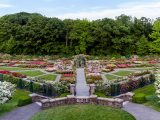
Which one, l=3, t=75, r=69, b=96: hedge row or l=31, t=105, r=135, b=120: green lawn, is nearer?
l=31, t=105, r=135, b=120: green lawn

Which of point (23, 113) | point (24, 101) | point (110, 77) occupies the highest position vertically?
point (110, 77)

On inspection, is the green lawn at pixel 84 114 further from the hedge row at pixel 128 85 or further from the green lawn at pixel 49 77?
the green lawn at pixel 49 77

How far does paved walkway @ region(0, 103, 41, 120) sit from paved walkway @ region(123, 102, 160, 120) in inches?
225

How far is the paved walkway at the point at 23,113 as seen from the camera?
67.9 feet

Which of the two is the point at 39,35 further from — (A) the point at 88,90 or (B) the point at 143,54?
(A) the point at 88,90

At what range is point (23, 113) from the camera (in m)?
21.6

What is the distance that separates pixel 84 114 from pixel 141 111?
4.34 metres

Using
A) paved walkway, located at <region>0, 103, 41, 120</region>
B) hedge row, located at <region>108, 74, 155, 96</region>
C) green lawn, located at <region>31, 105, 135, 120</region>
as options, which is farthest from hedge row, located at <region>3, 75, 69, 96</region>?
green lawn, located at <region>31, 105, 135, 120</region>

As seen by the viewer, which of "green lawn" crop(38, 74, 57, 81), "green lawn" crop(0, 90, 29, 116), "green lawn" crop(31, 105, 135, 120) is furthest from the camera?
"green lawn" crop(38, 74, 57, 81)

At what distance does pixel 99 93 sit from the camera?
84.5 ft

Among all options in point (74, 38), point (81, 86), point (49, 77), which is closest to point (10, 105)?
point (81, 86)

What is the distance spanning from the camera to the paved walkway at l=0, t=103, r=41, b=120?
2069 centimetres

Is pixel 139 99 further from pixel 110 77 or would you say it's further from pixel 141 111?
pixel 110 77

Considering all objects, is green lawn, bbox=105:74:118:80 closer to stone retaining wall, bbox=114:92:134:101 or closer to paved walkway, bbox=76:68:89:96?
paved walkway, bbox=76:68:89:96
